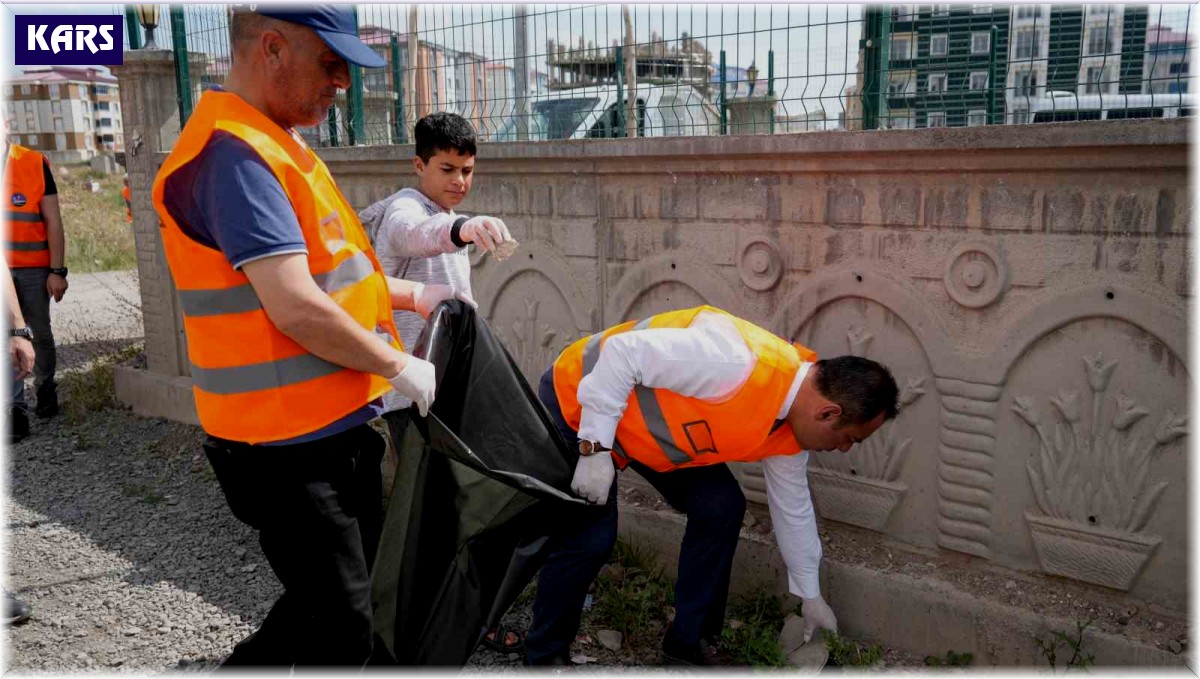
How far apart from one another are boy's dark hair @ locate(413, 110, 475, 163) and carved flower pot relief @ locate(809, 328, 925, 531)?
4.84ft

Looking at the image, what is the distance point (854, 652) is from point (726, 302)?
131 centimetres

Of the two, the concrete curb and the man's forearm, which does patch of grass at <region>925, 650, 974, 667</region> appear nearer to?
the concrete curb

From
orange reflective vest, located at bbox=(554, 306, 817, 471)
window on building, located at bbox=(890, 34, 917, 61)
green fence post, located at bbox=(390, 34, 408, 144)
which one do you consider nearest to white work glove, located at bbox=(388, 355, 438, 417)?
orange reflective vest, located at bbox=(554, 306, 817, 471)

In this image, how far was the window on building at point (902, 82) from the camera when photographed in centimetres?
314

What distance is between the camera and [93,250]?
1509cm

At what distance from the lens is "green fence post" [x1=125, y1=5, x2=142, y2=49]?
588 cm

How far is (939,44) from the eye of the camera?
3.18m

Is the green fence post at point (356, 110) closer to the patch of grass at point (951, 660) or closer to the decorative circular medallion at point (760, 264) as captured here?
the decorative circular medallion at point (760, 264)

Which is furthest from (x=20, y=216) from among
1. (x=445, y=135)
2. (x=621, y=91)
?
(x=621, y=91)

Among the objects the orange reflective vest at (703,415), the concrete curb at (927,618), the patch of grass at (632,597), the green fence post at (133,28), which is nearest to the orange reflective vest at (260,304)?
the orange reflective vest at (703,415)

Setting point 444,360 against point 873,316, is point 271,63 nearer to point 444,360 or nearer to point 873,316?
point 444,360

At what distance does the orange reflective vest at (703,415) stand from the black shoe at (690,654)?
1.84 feet

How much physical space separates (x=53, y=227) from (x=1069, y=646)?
583 cm

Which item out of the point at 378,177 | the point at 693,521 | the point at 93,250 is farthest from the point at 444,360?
the point at 93,250
